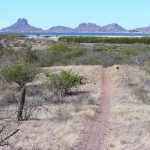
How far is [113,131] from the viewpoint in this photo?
46.8 ft

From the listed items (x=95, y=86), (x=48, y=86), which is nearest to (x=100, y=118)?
(x=48, y=86)

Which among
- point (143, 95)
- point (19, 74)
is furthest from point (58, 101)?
point (19, 74)

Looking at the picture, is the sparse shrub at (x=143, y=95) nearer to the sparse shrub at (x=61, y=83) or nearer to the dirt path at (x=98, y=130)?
the dirt path at (x=98, y=130)

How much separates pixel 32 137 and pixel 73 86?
9.19 meters

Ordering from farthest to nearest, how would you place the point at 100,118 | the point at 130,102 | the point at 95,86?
1. the point at 95,86
2. the point at 130,102
3. the point at 100,118

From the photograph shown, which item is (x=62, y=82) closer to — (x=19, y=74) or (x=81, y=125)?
(x=19, y=74)

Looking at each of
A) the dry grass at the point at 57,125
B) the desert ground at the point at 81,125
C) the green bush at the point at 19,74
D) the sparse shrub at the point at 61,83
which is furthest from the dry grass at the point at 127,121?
the green bush at the point at 19,74

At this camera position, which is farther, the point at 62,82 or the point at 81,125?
the point at 62,82

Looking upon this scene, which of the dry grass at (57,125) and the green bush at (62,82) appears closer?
the dry grass at (57,125)

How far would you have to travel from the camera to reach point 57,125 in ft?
49.3

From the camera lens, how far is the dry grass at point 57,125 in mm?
13258

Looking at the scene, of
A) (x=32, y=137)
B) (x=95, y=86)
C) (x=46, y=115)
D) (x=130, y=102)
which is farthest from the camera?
(x=95, y=86)

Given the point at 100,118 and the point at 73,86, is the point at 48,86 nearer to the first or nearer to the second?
the point at 73,86

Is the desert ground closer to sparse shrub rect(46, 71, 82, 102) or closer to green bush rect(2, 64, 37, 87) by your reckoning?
sparse shrub rect(46, 71, 82, 102)
